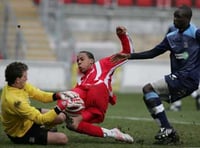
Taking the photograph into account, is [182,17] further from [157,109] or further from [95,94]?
[95,94]

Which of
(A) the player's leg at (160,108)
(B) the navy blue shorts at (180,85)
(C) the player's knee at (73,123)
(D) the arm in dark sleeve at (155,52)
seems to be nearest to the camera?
(C) the player's knee at (73,123)

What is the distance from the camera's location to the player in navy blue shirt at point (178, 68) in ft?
36.7

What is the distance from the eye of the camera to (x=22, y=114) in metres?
10.4

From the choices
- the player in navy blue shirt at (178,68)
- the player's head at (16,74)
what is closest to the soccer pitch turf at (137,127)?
the player in navy blue shirt at (178,68)

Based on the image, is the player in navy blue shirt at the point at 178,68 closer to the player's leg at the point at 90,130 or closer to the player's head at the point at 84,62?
the player's head at the point at 84,62

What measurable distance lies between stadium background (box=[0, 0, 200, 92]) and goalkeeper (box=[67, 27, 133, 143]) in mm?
12712

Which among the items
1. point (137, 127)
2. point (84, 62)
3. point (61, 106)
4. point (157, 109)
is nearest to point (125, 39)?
point (84, 62)

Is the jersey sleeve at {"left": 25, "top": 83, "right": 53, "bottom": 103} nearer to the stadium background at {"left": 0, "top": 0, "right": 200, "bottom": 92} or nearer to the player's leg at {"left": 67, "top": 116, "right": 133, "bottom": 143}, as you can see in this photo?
the player's leg at {"left": 67, "top": 116, "right": 133, "bottom": 143}

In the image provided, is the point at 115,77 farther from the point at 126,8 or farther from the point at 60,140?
the point at 60,140

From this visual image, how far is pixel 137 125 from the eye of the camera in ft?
45.7

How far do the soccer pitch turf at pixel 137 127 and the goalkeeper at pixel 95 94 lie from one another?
0.19 metres

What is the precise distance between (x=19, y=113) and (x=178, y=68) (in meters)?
2.49

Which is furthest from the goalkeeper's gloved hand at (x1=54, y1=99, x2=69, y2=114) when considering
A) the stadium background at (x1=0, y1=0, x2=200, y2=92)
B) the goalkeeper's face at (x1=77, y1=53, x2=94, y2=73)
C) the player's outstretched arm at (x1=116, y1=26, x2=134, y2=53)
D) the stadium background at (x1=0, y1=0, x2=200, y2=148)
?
the stadium background at (x1=0, y1=0, x2=200, y2=92)

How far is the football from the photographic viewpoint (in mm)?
10406
